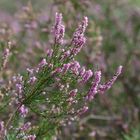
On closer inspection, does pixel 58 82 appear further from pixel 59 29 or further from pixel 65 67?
pixel 59 29

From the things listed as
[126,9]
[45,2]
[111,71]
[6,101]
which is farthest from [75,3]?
[45,2]

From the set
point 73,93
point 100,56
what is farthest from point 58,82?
point 100,56

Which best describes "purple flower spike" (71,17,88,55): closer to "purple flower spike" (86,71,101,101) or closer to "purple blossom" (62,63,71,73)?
"purple blossom" (62,63,71,73)

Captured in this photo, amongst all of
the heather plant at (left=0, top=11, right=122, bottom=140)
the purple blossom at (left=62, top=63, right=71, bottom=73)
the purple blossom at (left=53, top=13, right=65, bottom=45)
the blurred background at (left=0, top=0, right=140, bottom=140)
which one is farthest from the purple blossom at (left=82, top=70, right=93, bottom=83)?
the blurred background at (left=0, top=0, right=140, bottom=140)

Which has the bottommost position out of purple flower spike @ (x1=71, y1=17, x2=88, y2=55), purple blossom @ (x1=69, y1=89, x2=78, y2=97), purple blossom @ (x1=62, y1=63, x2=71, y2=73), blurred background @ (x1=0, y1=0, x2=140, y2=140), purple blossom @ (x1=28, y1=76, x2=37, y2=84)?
purple blossom @ (x1=69, y1=89, x2=78, y2=97)

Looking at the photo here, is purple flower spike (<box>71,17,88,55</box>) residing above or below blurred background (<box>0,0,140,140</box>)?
below

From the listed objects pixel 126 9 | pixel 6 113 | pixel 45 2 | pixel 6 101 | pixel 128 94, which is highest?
pixel 45 2

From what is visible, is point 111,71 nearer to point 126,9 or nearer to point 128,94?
point 128,94

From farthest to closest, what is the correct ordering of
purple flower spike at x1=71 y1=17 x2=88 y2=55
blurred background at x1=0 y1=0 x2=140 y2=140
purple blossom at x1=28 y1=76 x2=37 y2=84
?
blurred background at x1=0 y1=0 x2=140 y2=140
purple blossom at x1=28 y1=76 x2=37 y2=84
purple flower spike at x1=71 y1=17 x2=88 y2=55

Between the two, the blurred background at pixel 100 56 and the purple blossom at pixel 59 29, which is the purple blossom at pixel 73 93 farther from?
the blurred background at pixel 100 56
